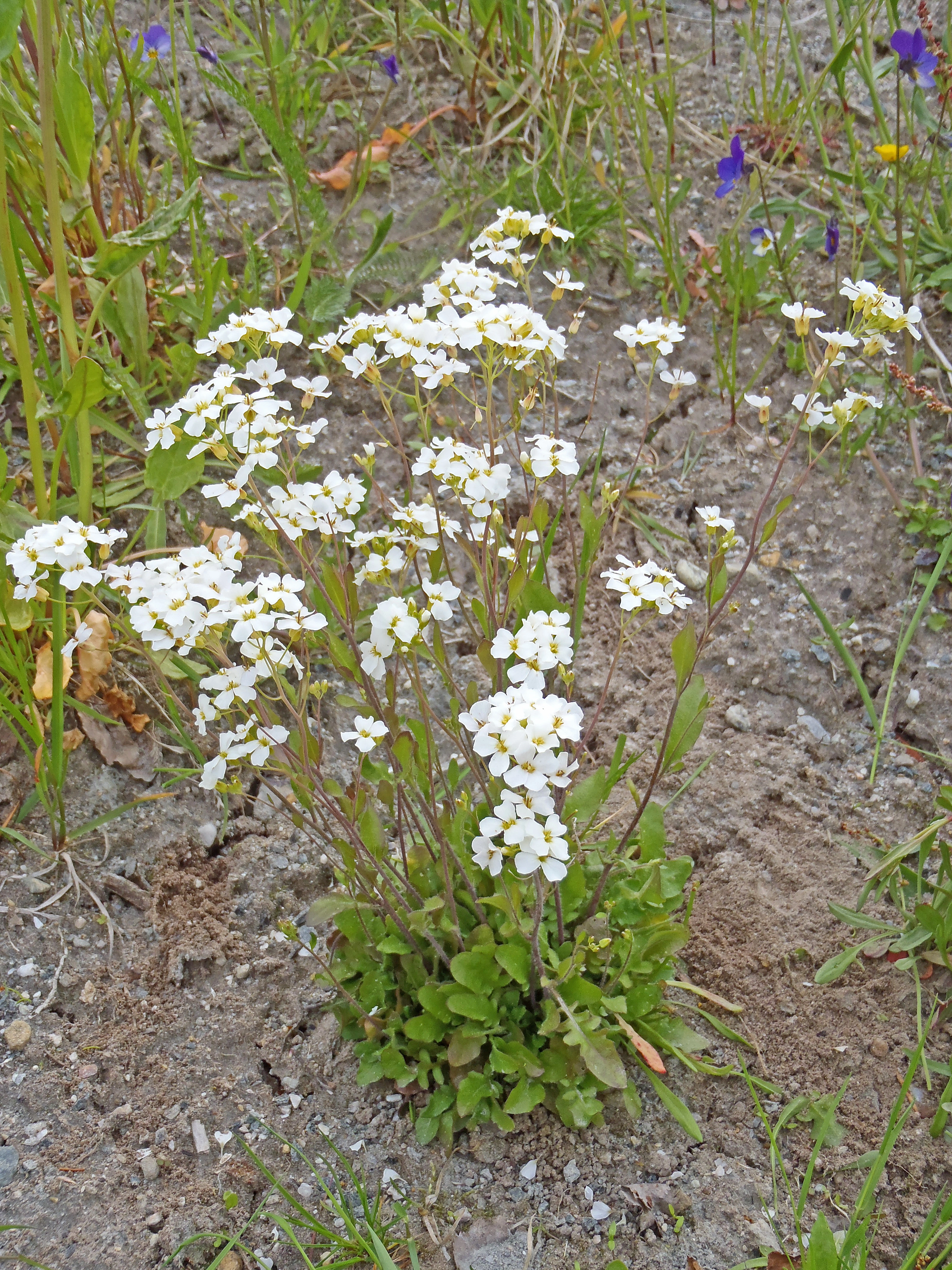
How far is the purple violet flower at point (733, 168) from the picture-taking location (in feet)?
10.2

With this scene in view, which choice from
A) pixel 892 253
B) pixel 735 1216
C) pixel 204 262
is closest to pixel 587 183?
pixel 892 253

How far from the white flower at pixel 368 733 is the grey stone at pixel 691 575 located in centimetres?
136

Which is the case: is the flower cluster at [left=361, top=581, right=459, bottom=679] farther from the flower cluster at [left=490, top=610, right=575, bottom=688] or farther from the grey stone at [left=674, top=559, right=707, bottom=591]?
the grey stone at [left=674, top=559, right=707, bottom=591]

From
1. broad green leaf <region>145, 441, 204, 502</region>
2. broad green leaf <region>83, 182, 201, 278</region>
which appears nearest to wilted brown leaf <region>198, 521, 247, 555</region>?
broad green leaf <region>145, 441, 204, 502</region>

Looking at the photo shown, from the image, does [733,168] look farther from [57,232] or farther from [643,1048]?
[643,1048]

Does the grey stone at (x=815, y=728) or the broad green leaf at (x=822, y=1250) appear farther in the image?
the grey stone at (x=815, y=728)

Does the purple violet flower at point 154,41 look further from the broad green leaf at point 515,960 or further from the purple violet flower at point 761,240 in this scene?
the broad green leaf at point 515,960

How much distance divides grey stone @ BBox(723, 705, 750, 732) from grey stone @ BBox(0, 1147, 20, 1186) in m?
1.84

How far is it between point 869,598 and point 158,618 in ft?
6.68

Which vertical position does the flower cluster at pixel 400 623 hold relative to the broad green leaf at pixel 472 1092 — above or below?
above

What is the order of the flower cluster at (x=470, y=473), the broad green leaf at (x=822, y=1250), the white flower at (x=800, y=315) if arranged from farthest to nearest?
the white flower at (x=800, y=315) → the flower cluster at (x=470, y=473) → the broad green leaf at (x=822, y=1250)

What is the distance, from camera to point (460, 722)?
1.77 meters

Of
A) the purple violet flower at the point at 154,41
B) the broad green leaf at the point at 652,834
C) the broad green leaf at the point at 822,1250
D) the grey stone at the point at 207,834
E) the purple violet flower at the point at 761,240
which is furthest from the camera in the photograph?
the purple violet flower at the point at 761,240

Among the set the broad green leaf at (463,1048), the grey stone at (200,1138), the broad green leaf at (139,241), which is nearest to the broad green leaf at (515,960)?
the broad green leaf at (463,1048)
